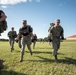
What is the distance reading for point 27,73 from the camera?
9859 millimetres

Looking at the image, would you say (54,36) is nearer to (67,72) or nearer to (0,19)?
(67,72)

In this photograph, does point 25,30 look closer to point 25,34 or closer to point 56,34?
point 25,34

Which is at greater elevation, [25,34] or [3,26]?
[3,26]

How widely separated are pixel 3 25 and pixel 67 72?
16.0ft

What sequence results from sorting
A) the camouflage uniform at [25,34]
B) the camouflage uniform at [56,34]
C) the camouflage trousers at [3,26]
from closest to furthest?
the camouflage trousers at [3,26] < the camouflage uniform at [56,34] < the camouflage uniform at [25,34]

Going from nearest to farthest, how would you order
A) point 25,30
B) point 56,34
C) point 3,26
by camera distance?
point 3,26
point 56,34
point 25,30

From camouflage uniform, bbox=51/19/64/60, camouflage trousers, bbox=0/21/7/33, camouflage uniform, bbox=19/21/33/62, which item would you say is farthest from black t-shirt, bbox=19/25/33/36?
camouflage trousers, bbox=0/21/7/33

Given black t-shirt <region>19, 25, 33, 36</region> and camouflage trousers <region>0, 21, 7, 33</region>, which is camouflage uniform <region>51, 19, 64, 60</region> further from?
camouflage trousers <region>0, 21, 7, 33</region>

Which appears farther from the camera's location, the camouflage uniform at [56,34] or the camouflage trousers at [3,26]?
the camouflage uniform at [56,34]

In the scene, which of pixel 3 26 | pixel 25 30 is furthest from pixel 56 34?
pixel 3 26

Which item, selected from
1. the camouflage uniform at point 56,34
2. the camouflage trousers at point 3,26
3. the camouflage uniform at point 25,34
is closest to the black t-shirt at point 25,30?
the camouflage uniform at point 25,34

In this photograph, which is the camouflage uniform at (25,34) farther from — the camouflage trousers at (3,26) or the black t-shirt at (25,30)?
the camouflage trousers at (3,26)

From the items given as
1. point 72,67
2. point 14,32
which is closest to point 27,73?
point 72,67

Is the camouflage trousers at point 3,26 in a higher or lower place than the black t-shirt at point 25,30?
higher
